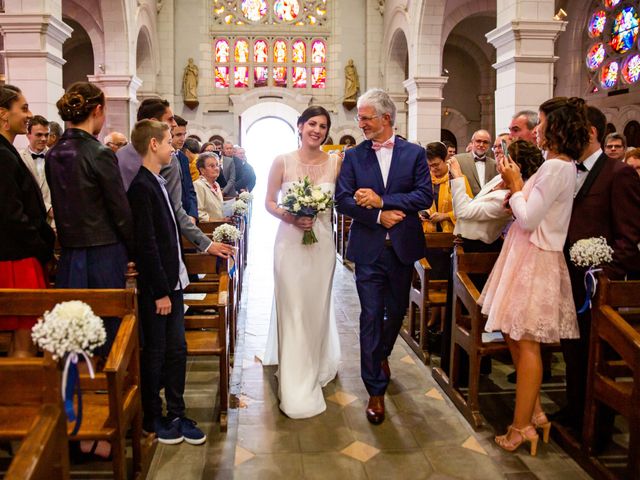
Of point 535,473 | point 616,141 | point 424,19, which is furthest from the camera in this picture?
point 424,19

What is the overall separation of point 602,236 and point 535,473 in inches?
52.1

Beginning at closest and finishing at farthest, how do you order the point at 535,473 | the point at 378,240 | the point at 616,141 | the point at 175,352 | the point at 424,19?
the point at 535,473 < the point at 175,352 < the point at 378,240 < the point at 616,141 < the point at 424,19

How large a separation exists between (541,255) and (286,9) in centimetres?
1830

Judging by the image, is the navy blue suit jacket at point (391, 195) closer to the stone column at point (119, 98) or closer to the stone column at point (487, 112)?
the stone column at point (119, 98)

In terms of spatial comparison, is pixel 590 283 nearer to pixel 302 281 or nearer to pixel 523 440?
pixel 523 440

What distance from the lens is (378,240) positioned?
3.85m

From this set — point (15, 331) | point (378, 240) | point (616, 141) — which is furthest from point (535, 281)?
point (616, 141)

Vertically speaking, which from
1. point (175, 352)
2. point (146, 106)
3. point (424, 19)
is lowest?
point (175, 352)

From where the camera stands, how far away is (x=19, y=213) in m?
3.35

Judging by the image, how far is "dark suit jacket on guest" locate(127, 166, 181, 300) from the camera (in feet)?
10.7

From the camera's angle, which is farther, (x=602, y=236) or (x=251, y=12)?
(x=251, y=12)

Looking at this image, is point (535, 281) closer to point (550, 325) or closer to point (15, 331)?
point (550, 325)

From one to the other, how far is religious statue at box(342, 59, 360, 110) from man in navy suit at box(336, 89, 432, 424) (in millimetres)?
15434

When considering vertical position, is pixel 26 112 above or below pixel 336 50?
below
